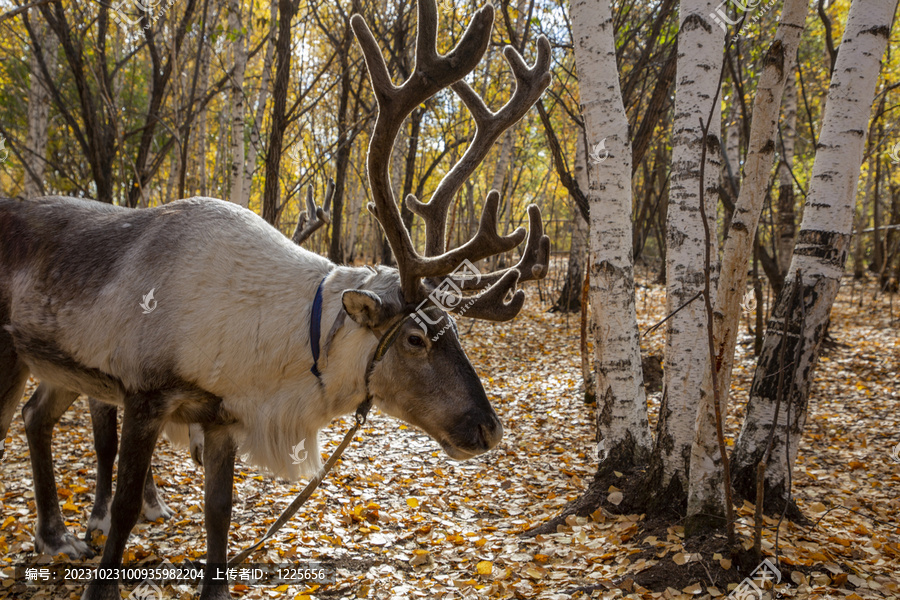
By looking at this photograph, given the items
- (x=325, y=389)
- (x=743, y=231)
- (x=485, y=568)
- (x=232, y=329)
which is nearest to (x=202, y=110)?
(x=232, y=329)

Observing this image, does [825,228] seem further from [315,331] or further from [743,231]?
[315,331]

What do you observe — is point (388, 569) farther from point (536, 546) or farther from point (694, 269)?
point (694, 269)

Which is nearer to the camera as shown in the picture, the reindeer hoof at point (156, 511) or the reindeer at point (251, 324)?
the reindeer at point (251, 324)

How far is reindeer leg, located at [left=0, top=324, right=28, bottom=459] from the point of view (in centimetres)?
337

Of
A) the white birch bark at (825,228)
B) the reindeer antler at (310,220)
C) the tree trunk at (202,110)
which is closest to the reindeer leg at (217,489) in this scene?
the reindeer antler at (310,220)

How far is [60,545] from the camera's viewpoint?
11.7 feet

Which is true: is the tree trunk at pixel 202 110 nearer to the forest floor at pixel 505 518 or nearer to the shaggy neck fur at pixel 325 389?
Answer: the forest floor at pixel 505 518

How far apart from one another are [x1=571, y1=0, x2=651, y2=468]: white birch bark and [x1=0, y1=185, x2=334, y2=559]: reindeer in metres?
2.79

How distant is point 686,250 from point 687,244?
0.12 ft

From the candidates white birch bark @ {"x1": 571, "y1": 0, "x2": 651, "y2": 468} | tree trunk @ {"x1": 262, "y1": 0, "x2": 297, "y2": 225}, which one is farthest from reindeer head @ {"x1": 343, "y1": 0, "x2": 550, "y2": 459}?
tree trunk @ {"x1": 262, "y1": 0, "x2": 297, "y2": 225}

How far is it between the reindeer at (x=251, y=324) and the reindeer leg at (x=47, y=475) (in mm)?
445

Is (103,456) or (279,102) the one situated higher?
(279,102)

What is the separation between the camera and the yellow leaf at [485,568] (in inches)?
134

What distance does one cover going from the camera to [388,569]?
3.58 m
